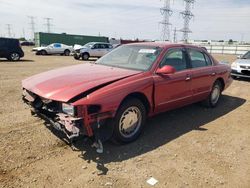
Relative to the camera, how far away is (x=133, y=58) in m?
4.94

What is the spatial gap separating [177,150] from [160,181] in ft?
3.14

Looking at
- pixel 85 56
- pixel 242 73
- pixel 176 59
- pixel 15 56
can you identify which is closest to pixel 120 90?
pixel 176 59

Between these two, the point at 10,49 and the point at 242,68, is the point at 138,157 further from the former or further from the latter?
the point at 10,49

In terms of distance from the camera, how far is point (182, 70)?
205 inches

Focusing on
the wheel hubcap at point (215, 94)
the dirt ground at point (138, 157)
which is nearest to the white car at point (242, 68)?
the wheel hubcap at point (215, 94)

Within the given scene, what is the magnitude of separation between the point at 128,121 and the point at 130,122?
0.20ft

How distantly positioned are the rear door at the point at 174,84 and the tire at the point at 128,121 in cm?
45

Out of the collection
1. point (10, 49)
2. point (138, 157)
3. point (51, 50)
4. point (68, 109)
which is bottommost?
point (138, 157)

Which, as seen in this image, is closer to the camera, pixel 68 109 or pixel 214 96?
pixel 68 109

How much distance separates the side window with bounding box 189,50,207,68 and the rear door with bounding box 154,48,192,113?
0.27 meters

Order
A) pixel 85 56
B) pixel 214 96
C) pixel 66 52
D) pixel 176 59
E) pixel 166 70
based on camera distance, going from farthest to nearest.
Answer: pixel 66 52, pixel 85 56, pixel 214 96, pixel 176 59, pixel 166 70

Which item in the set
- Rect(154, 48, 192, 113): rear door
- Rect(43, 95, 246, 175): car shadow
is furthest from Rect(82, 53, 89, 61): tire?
Rect(154, 48, 192, 113): rear door

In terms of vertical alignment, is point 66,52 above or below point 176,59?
below

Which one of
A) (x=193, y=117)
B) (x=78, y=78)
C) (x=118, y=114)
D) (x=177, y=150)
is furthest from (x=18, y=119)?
(x=193, y=117)
